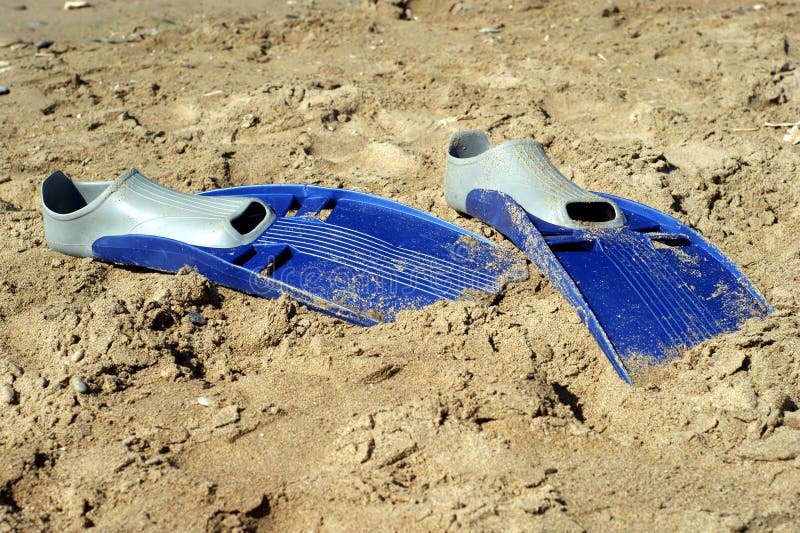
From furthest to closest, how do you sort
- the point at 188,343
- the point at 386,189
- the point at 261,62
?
the point at 261,62 < the point at 386,189 < the point at 188,343

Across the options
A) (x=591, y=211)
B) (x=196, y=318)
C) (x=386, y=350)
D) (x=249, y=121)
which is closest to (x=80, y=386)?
(x=196, y=318)

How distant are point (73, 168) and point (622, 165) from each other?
2.77 metres

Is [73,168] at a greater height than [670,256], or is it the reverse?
[670,256]

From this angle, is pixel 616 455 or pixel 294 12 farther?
pixel 294 12

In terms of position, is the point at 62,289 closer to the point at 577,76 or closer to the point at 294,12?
the point at 577,76

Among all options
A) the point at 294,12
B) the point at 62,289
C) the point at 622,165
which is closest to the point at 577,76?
the point at 622,165

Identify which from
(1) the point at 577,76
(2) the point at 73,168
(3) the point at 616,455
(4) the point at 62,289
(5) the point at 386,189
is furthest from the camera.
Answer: (1) the point at 577,76

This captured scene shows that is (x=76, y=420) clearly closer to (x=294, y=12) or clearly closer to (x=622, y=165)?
(x=622, y=165)

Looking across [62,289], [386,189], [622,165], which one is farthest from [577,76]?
[62,289]

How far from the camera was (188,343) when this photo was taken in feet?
9.02

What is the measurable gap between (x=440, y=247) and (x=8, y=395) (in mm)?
1641

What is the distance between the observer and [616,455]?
7.44 ft

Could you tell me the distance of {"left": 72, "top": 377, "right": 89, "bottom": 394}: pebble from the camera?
2.44 meters

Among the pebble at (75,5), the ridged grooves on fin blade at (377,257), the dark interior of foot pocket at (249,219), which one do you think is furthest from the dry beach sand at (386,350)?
the pebble at (75,5)
